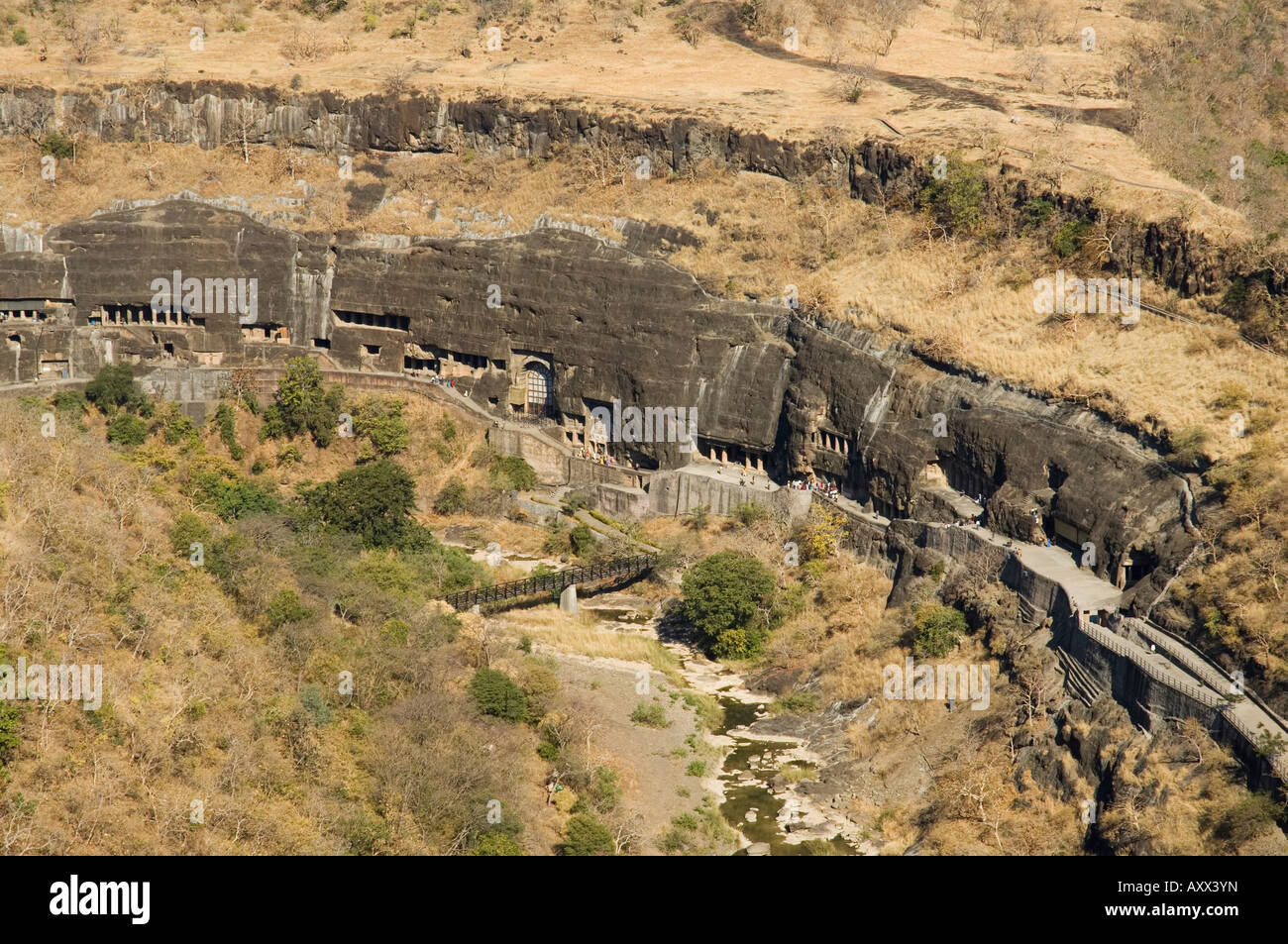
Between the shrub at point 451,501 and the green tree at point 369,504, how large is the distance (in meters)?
4.70

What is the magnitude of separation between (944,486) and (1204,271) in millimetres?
12657

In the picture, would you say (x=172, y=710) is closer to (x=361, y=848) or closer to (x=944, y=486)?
(x=361, y=848)

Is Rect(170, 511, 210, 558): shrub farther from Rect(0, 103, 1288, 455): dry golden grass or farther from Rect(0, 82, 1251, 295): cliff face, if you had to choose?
Rect(0, 82, 1251, 295): cliff face

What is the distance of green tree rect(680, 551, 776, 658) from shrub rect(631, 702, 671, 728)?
6157 millimetres

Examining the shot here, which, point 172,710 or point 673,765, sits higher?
point 172,710

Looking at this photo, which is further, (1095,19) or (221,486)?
(1095,19)

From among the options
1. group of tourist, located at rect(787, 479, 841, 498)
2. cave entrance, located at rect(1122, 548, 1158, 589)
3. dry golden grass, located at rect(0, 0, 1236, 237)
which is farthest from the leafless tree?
cave entrance, located at rect(1122, 548, 1158, 589)

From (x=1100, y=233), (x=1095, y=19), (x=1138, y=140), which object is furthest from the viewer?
(x=1095, y=19)

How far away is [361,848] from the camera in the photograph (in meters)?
47.4

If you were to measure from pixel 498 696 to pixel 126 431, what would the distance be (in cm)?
2683

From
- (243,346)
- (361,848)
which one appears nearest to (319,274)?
(243,346)

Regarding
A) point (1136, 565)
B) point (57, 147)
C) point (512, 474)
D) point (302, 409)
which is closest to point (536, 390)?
point (512, 474)

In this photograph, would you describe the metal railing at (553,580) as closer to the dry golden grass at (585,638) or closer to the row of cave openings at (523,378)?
the dry golden grass at (585,638)

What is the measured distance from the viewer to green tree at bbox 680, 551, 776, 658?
214 feet
